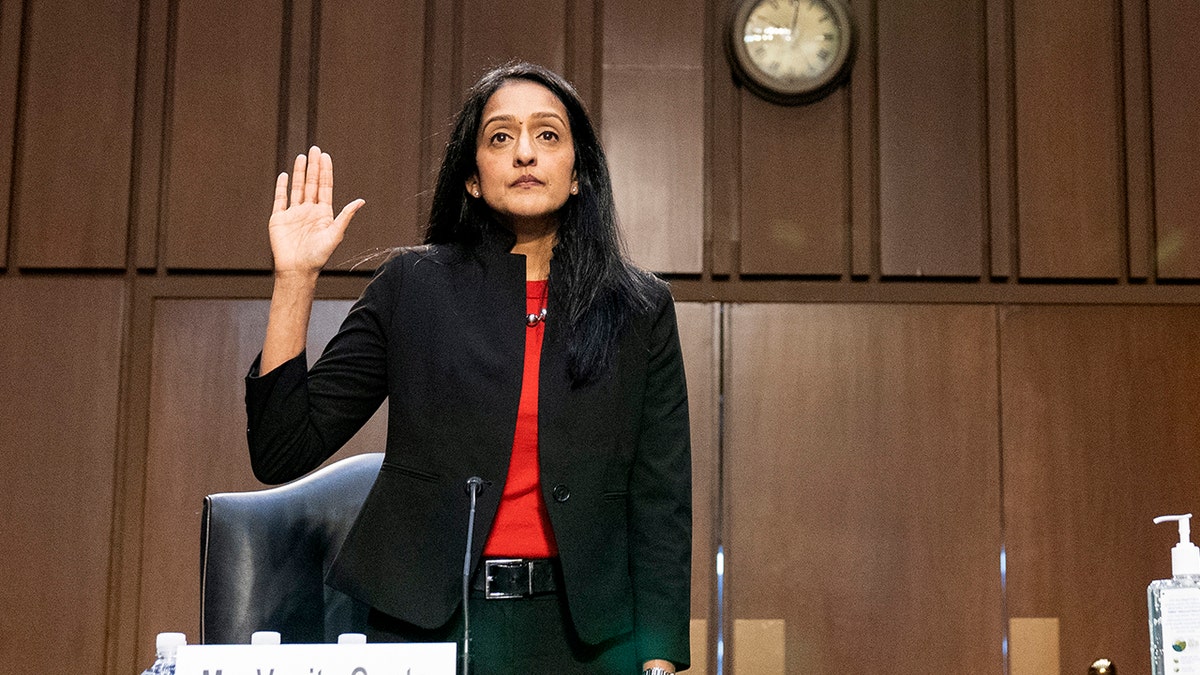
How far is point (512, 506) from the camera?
1740 millimetres

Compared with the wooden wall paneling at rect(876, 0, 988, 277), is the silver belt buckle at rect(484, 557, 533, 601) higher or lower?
lower

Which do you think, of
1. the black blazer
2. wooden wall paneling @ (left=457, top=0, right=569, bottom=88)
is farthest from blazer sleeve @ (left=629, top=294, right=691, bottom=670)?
wooden wall paneling @ (left=457, top=0, right=569, bottom=88)

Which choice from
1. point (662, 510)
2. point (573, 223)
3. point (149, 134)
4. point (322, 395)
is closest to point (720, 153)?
point (149, 134)

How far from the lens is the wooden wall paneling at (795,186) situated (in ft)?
13.5

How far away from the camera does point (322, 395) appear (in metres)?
1.80

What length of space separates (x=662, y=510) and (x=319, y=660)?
30.9 inches

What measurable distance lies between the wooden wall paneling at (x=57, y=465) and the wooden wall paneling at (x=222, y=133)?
349mm

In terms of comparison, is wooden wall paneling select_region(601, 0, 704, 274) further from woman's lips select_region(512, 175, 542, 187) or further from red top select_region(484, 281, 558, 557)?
red top select_region(484, 281, 558, 557)

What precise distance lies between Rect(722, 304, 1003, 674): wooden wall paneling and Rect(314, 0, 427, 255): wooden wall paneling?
118 cm

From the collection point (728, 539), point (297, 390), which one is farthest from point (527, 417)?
point (728, 539)

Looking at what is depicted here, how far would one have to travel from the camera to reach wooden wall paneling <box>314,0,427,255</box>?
162 inches

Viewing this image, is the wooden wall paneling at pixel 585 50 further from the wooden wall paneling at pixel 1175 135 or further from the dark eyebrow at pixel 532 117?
the dark eyebrow at pixel 532 117

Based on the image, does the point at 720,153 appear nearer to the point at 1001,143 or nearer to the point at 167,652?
the point at 1001,143

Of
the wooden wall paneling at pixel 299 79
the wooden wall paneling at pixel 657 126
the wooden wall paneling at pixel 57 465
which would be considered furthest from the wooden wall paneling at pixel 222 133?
the wooden wall paneling at pixel 657 126
